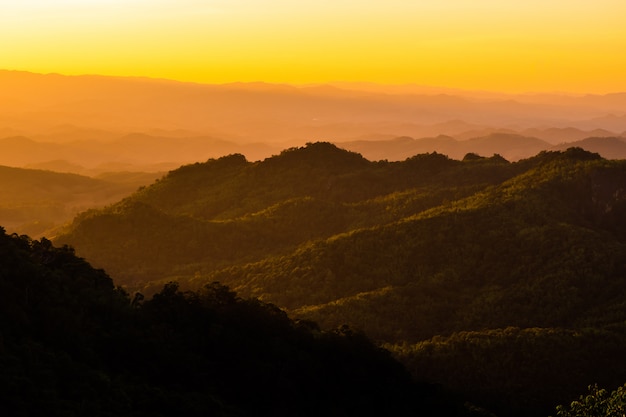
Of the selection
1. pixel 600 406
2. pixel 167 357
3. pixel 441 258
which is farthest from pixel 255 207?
pixel 600 406

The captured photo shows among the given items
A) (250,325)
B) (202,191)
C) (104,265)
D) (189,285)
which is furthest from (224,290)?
(202,191)

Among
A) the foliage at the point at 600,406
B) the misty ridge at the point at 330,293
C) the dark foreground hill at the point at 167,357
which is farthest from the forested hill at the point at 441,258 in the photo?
the foliage at the point at 600,406

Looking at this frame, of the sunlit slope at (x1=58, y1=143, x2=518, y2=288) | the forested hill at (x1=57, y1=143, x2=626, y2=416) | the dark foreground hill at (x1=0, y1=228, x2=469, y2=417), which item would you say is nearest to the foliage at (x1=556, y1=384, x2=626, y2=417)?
the dark foreground hill at (x1=0, y1=228, x2=469, y2=417)

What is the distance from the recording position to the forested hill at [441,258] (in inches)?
1986

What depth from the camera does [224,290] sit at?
139 feet

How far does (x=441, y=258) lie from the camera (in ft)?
238

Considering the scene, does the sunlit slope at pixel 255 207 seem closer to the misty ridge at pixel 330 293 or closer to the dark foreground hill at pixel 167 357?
the misty ridge at pixel 330 293

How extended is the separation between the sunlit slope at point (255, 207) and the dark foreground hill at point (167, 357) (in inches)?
1382

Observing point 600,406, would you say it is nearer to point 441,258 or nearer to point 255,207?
point 441,258

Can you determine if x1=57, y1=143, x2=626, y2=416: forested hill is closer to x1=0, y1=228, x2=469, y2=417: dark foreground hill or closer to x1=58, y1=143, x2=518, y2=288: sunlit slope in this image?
x1=58, y1=143, x2=518, y2=288: sunlit slope

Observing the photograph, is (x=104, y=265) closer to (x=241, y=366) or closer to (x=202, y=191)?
(x=202, y=191)

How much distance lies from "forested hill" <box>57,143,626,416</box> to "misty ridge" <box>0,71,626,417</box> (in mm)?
200

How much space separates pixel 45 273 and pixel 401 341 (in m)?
30.2

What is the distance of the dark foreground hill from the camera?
26.5 m
